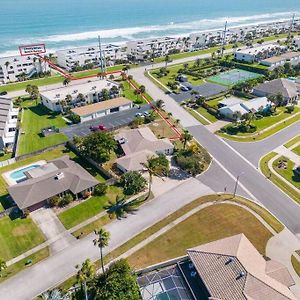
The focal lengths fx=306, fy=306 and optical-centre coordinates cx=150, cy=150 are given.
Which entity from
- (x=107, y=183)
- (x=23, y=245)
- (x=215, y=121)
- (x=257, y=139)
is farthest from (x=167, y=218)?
(x=215, y=121)

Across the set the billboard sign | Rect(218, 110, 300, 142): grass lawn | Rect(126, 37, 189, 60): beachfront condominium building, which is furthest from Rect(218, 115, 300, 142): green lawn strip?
the billboard sign

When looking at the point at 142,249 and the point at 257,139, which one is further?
the point at 257,139

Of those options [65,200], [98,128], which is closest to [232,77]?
[98,128]

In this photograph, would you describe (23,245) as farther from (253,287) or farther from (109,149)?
(253,287)

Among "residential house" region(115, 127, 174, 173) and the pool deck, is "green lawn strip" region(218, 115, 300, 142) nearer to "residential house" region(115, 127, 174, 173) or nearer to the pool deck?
"residential house" region(115, 127, 174, 173)

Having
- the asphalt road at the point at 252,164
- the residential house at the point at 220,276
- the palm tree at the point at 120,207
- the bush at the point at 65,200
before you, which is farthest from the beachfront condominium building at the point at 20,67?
the residential house at the point at 220,276

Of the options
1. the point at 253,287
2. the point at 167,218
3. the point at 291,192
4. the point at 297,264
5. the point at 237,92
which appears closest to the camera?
the point at 253,287

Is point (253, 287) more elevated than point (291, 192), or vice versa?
point (253, 287)
